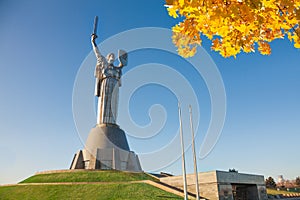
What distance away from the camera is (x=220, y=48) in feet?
10.8

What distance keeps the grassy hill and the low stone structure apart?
3.36m

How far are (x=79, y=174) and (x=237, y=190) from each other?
16.4 meters

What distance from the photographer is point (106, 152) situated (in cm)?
2906

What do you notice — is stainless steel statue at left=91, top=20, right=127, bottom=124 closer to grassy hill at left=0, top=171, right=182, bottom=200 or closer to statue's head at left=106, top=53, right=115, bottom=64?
statue's head at left=106, top=53, right=115, bottom=64

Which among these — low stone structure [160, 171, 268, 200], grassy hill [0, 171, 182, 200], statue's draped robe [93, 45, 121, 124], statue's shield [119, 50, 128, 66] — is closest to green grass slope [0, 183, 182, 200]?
grassy hill [0, 171, 182, 200]

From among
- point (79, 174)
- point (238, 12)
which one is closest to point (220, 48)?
point (238, 12)

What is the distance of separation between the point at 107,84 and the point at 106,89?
2.48ft

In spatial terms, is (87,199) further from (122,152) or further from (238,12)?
(238,12)

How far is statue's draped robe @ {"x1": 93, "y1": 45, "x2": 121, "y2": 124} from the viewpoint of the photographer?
33250mm

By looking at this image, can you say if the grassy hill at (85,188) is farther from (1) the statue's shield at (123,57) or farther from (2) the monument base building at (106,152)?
(1) the statue's shield at (123,57)

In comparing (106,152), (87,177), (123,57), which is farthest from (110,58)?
(87,177)

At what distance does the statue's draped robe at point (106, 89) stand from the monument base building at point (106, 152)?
146 centimetres

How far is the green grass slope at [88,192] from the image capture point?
18.4 metres

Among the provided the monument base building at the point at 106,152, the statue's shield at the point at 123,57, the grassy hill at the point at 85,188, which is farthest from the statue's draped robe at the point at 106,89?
the grassy hill at the point at 85,188
